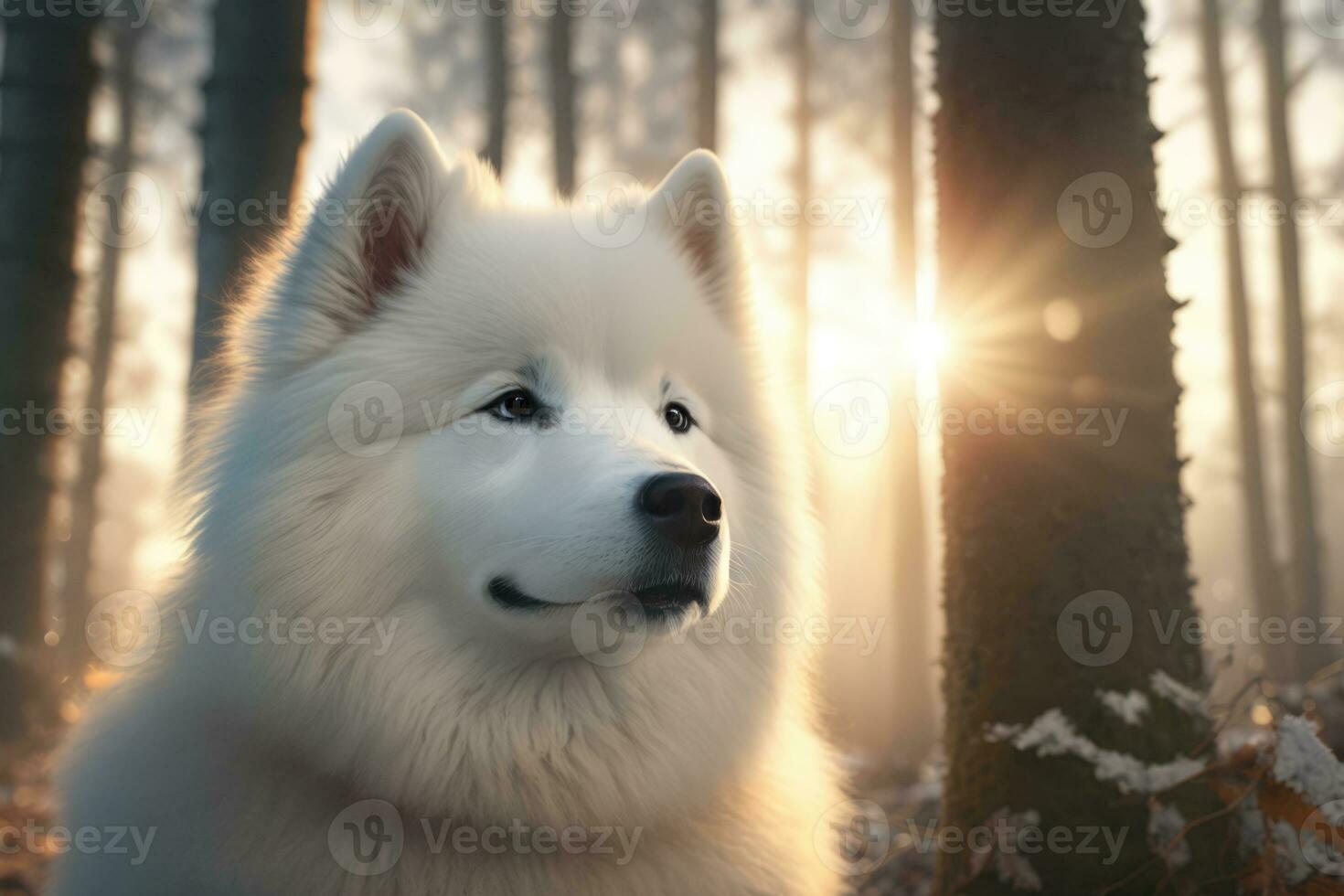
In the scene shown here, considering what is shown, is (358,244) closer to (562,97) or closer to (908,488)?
(562,97)

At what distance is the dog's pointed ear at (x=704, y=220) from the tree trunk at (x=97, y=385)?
31.0 feet

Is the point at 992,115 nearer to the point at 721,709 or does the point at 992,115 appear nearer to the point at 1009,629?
the point at 1009,629

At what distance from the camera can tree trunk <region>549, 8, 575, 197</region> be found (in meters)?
10.4

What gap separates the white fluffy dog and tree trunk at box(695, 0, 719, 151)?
9659mm

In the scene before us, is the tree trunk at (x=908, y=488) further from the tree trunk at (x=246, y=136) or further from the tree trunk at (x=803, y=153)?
the tree trunk at (x=246, y=136)

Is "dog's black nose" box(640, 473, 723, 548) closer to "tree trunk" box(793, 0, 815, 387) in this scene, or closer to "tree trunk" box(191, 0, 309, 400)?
"tree trunk" box(191, 0, 309, 400)

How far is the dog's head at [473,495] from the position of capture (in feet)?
7.22

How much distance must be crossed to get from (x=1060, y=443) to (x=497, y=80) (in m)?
8.71

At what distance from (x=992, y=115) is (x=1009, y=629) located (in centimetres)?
171

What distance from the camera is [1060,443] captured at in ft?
9.48

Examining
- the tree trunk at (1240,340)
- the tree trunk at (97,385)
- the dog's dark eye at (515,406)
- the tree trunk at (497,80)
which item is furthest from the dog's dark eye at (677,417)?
the tree trunk at (1240,340)

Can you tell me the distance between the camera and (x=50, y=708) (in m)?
7.15

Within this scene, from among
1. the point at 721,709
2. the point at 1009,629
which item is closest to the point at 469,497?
the point at 721,709

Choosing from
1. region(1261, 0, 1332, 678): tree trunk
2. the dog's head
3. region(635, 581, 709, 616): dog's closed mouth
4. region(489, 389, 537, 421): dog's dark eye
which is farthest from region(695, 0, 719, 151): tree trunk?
region(635, 581, 709, 616): dog's closed mouth
